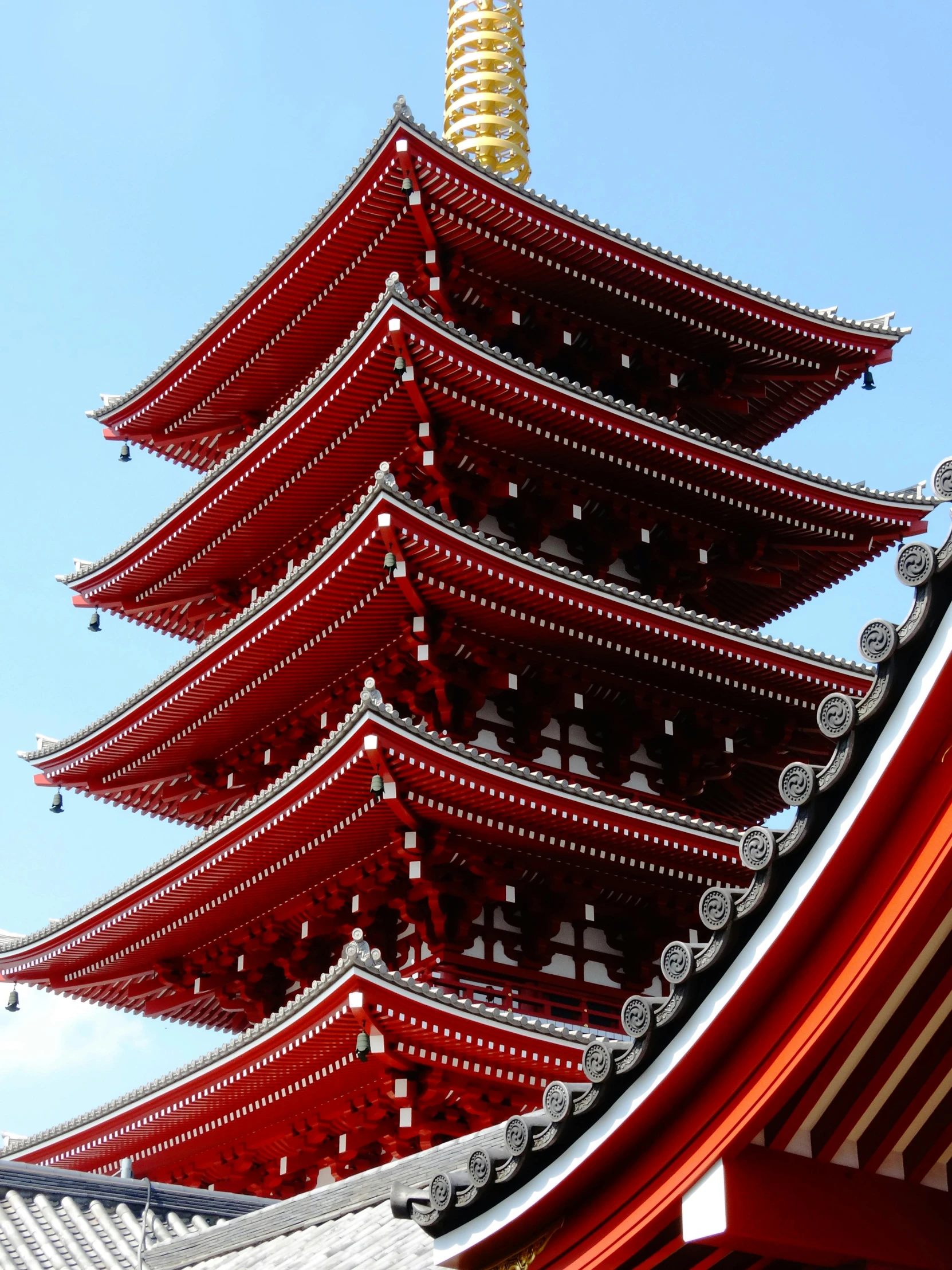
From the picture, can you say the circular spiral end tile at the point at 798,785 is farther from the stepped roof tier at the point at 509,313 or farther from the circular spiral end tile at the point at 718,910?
the stepped roof tier at the point at 509,313

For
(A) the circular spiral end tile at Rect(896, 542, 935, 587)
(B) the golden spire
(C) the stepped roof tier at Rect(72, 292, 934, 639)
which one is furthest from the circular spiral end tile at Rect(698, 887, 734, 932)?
(B) the golden spire

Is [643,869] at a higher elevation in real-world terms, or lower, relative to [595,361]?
lower

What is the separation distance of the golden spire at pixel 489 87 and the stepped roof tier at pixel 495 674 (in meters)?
9.32

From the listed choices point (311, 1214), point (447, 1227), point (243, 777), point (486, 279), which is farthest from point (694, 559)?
point (447, 1227)

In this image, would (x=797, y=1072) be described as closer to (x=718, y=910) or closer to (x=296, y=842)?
(x=718, y=910)

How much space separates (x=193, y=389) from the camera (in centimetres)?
2186

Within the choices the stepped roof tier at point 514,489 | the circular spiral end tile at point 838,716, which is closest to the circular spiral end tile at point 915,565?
the circular spiral end tile at point 838,716

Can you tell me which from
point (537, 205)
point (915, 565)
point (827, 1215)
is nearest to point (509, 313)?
point (537, 205)

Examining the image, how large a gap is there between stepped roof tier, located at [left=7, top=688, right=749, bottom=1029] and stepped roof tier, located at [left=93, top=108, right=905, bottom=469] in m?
7.02

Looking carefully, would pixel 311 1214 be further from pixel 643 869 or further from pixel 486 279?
pixel 486 279

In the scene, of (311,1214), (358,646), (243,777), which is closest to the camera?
(311,1214)

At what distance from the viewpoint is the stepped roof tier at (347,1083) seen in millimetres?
13625

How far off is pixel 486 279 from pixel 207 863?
8.36 meters

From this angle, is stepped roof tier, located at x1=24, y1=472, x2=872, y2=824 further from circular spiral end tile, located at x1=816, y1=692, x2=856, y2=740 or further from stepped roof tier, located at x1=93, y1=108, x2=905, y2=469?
circular spiral end tile, located at x1=816, y1=692, x2=856, y2=740
